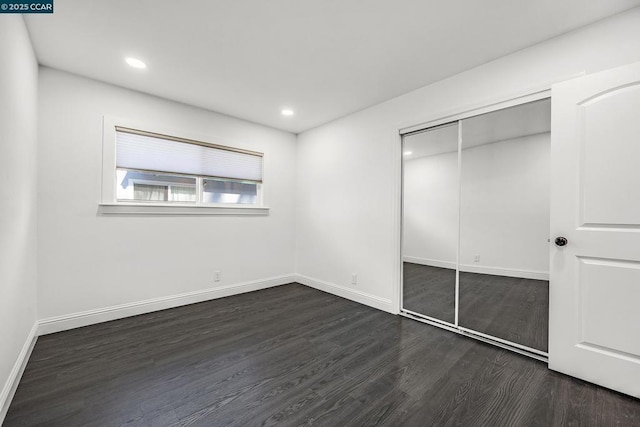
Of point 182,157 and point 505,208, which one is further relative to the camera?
point 182,157

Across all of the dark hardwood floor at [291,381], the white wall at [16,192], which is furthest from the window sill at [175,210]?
the dark hardwood floor at [291,381]

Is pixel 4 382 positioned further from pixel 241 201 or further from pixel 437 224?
pixel 437 224

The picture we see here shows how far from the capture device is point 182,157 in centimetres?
336

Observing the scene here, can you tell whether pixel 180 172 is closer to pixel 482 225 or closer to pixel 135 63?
pixel 135 63

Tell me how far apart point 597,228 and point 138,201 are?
165 inches

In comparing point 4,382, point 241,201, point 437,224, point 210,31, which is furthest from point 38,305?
point 437,224

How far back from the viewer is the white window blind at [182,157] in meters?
2.98

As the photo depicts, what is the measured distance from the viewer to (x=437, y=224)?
9.91ft

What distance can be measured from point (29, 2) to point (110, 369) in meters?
2.59

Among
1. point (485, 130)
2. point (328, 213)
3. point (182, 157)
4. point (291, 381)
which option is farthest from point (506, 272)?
point (182, 157)

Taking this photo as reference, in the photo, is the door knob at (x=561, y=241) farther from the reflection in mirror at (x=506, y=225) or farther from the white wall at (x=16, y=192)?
the white wall at (x=16, y=192)

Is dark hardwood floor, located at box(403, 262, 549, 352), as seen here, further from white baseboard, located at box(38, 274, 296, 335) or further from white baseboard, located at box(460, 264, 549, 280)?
white baseboard, located at box(38, 274, 296, 335)

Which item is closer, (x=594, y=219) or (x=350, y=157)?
(x=594, y=219)

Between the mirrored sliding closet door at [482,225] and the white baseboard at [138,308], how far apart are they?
2.26 meters
